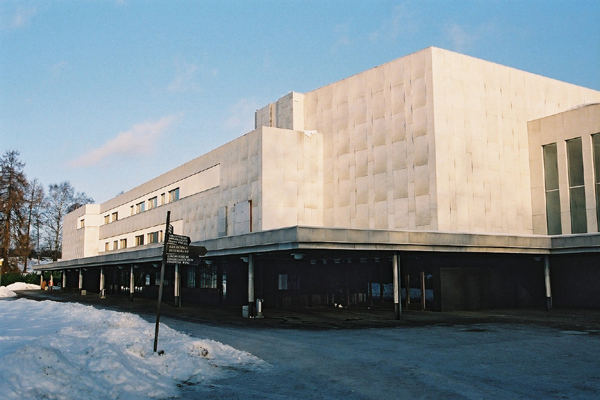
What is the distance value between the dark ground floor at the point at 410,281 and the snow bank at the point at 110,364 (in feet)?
53.9

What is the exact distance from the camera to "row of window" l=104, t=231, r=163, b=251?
58281 mm

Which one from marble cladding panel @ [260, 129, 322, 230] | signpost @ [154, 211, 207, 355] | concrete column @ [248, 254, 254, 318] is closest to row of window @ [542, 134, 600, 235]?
marble cladding panel @ [260, 129, 322, 230]

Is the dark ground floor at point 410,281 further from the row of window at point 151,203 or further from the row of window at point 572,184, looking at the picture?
the row of window at point 151,203

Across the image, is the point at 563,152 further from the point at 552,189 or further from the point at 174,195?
the point at 174,195

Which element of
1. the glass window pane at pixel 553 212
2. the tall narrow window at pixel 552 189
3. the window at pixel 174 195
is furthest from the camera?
the window at pixel 174 195

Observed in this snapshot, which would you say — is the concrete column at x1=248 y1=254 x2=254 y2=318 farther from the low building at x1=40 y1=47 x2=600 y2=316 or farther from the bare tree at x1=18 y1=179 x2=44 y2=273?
the bare tree at x1=18 y1=179 x2=44 y2=273

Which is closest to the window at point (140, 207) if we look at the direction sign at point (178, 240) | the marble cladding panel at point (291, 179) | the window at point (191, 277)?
the window at point (191, 277)

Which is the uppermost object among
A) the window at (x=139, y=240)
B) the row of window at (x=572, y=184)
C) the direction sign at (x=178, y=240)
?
the row of window at (x=572, y=184)

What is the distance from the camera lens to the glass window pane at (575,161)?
37281 mm

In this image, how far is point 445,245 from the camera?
90.5 feet

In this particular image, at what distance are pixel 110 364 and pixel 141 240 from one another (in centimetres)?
5252

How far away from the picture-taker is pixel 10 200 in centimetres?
8362

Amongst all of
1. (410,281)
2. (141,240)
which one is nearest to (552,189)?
(410,281)

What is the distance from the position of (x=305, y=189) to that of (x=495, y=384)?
107 ft
